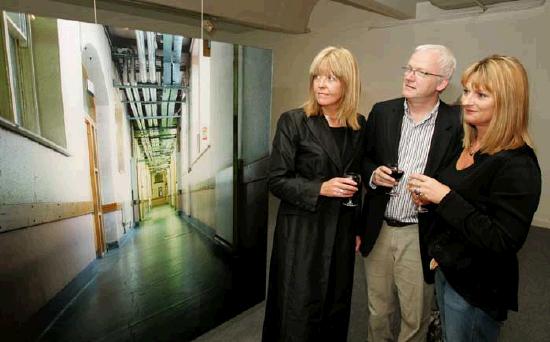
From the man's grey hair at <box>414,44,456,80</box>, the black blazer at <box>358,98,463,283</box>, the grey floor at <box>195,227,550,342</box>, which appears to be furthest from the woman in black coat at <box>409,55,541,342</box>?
the grey floor at <box>195,227,550,342</box>

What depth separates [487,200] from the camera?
107 centimetres

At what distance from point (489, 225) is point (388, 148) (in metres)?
0.62

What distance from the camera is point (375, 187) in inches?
62.4

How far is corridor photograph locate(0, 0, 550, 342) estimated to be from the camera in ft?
4.20

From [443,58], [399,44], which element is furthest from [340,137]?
[399,44]

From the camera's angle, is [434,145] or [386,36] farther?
[386,36]

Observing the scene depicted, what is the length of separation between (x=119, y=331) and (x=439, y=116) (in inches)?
80.0

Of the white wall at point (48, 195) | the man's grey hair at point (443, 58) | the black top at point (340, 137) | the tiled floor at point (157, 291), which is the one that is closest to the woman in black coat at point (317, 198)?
the black top at point (340, 137)

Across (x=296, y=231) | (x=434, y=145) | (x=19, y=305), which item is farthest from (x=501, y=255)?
(x=19, y=305)

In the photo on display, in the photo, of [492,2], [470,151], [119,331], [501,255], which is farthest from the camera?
[492,2]

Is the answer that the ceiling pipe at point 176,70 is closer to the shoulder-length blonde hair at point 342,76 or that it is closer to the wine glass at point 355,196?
the shoulder-length blonde hair at point 342,76

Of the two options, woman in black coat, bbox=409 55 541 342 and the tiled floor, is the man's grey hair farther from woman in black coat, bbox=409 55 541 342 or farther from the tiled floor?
the tiled floor

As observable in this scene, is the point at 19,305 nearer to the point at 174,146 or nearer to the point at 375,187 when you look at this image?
the point at 174,146

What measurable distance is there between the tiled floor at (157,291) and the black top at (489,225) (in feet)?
4.65
